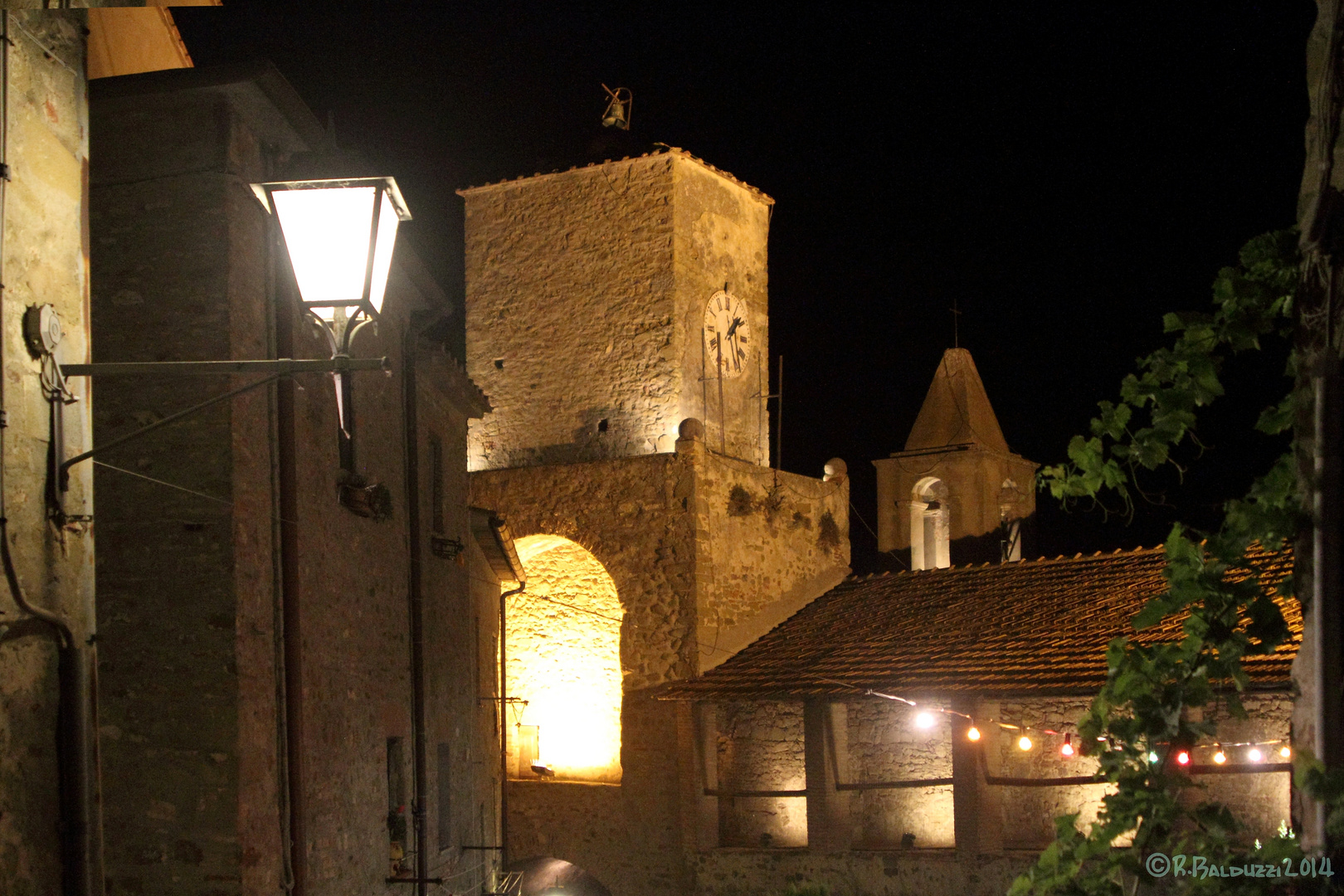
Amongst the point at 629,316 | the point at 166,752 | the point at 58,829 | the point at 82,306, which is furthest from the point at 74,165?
the point at 629,316

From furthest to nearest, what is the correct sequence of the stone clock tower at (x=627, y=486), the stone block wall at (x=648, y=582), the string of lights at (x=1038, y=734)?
the stone clock tower at (x=627, y=486), the stone block wall at (x=648, y=582), the string of lights at (x=1038, y=734)

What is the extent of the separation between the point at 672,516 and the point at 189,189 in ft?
42.4

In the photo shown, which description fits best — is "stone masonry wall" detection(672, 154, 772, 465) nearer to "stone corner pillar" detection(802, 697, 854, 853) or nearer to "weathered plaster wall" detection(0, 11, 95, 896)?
"stone corner pillar" detection(802, 697, 854, 853)

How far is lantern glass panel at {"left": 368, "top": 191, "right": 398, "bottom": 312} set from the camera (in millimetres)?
5191

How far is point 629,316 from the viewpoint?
74.8ft

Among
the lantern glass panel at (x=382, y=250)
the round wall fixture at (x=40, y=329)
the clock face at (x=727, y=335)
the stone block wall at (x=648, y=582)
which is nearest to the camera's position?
the round wall fixture at (x=40, y=329)

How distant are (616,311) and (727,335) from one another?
1.88 meters

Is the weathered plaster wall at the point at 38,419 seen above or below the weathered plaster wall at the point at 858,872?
above

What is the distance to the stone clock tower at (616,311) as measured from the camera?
2261 cm

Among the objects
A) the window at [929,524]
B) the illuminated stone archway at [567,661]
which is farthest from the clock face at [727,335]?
the window at [929,524]

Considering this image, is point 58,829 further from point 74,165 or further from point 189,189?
point 189,189

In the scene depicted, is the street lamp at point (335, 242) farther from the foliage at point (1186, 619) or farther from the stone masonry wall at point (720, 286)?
the stone masonry wall at point (720, 286)

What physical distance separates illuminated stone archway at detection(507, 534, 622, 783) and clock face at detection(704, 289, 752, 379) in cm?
377

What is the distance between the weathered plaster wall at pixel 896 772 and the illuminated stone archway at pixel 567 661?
382 cm
